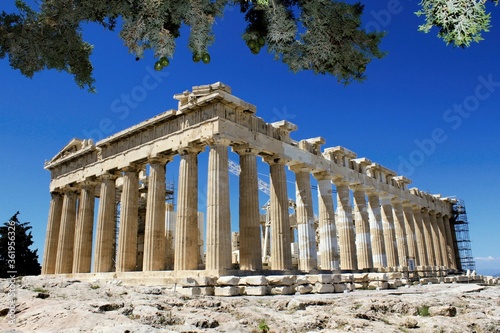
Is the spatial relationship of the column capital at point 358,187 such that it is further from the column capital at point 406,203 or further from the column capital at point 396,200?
the column capital at point 406,203

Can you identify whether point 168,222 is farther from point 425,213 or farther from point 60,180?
point 425,213

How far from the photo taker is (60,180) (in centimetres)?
3141

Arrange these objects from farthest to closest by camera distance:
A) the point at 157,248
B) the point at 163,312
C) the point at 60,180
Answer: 1. the point at 60,180
2. the point at 157,248
3. the point at 163,312

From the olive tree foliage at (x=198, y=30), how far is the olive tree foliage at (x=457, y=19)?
1.61 m

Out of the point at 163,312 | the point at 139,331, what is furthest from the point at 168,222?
the point at 139,331

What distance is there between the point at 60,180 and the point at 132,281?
14137 mm

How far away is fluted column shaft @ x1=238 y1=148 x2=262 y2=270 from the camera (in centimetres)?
2078

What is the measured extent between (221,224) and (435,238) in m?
30.4

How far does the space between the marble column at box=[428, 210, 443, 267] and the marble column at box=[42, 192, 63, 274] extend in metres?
33.6

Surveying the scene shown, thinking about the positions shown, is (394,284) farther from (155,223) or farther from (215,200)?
(155,223)

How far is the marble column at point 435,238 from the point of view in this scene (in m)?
40.9

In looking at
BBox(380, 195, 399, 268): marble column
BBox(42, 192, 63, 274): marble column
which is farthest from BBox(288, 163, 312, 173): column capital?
BBox(42, 192, 63, 274): marble column

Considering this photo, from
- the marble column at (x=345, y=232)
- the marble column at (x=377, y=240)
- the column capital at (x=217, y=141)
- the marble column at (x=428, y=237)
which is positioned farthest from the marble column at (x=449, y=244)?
the column capital at (x=217, y=141)

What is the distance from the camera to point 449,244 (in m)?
45.1
